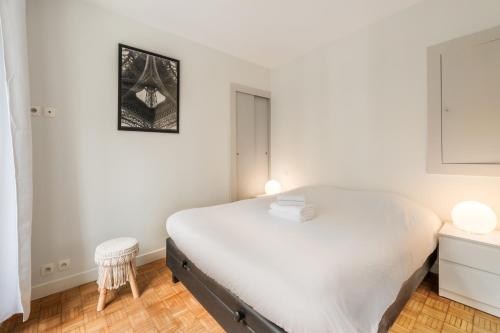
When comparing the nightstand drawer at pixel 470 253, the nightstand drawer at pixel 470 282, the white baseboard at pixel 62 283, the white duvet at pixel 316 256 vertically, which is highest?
the white duvet at pixel 316 256

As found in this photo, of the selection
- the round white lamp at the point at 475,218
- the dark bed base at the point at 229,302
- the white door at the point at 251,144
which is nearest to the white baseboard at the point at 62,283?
the dark bed base at the point at 229,302

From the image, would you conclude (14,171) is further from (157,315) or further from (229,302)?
(229,302)

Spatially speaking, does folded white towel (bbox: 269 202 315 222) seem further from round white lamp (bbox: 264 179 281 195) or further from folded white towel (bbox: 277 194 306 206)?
round white lamp (bbox: 264 179 281 195)

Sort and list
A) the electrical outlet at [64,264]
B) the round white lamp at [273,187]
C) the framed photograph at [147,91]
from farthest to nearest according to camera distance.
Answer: the round white lamp at [273,187] → the framed photograph at [147,91] → the electrical outlet at [64,264]

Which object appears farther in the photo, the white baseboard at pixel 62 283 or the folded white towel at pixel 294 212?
the white baseboard at pixel 62 283

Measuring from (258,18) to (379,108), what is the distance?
1628 millimetres

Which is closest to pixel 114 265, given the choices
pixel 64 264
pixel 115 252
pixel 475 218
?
pixel 115 252

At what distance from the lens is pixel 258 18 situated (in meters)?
2.32

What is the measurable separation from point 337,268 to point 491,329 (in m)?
1.44

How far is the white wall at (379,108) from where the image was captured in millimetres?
1990

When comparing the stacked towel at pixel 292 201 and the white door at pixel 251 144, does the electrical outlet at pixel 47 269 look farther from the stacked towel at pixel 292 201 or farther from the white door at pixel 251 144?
the white door at pixel 251 144

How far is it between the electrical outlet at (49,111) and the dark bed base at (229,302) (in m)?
1.54

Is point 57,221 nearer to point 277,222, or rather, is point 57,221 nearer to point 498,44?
point 277,222

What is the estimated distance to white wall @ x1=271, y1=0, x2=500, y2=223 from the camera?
1990 mm
